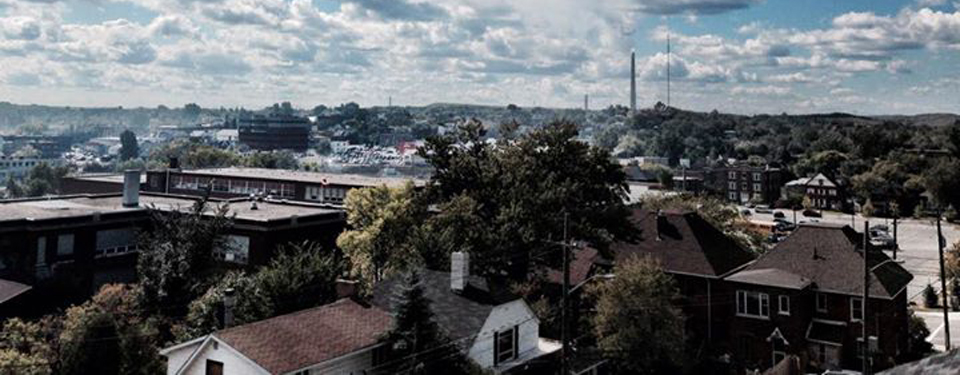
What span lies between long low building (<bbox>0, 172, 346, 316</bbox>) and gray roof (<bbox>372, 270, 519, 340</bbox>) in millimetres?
21881

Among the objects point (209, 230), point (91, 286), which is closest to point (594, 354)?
point (209, 230)

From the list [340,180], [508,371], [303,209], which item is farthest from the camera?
[340,180]

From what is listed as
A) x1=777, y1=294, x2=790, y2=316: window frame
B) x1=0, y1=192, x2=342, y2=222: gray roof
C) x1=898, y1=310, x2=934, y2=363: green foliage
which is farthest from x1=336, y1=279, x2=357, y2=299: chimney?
x1=898, y1=310, x2=934, y2=363: green foliage

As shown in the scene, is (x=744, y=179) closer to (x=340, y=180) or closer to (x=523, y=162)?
(x=340, y=180)

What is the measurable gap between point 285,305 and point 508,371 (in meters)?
11.2

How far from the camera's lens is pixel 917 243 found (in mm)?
101250

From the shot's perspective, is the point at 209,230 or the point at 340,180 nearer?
the point at 209,230

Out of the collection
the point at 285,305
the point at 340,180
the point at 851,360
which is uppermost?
the point at 340,180

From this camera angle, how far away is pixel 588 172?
5066 centimetres

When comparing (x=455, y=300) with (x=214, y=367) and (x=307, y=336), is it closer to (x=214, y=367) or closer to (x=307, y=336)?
(x=307, y=336)

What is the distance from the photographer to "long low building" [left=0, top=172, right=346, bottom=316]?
5175 cm

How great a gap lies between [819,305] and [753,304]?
3360 mm

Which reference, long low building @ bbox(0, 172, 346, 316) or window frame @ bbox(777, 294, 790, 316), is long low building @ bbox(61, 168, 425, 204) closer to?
long low building @ bbox(0, 172, 346, 316)

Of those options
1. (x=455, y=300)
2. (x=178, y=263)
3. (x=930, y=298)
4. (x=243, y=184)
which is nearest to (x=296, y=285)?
(x=455, y=300)
